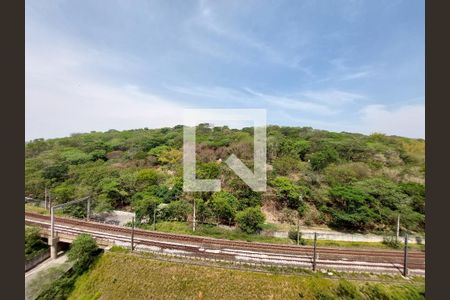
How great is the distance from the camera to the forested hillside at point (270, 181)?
498 inches

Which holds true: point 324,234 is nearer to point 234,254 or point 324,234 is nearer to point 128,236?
point 234,254

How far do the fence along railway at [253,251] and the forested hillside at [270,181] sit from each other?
2.00m

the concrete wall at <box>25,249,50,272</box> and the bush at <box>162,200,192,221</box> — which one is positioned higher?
the bush at <box>162,200,192,221</box>

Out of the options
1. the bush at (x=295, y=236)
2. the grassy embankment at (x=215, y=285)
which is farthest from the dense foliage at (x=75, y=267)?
the bush at (x=295, y=236)

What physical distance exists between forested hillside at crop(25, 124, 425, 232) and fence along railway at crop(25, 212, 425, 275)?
6.55ft

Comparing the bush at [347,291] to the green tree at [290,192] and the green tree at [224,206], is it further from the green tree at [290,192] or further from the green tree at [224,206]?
the green tree at [290,192]

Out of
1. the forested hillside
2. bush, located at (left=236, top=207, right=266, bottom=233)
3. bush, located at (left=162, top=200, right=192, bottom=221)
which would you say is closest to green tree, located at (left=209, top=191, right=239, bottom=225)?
the forested hillside

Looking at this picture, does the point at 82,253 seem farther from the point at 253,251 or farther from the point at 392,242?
the point at 392,242

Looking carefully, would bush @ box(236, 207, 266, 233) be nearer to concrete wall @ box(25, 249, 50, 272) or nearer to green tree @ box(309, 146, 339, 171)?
green tree @ box(309, 146, 339, 171)

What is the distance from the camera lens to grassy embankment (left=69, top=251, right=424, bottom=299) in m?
7.48

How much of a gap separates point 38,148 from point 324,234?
28175 millimetres

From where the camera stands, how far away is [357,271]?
27.7 feet

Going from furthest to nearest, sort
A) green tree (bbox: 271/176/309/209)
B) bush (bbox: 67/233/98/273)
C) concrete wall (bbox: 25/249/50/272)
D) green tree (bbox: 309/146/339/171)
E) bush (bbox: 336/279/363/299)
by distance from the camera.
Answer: green tree (bbox: 309/146/339/171) → green tree (bbox: 271/176/309/209) → concrete wall (bbox: 25/249/50/272) → bush (bbox: 67/233/98/273) → bush (bbox: 336/279/363/299)

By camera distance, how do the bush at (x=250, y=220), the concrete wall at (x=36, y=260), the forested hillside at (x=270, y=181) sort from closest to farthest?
the concrete wall at (x=36, y=260) → the bush at (x=250, y=220) → the forested hillside at (x=270, y=181)
